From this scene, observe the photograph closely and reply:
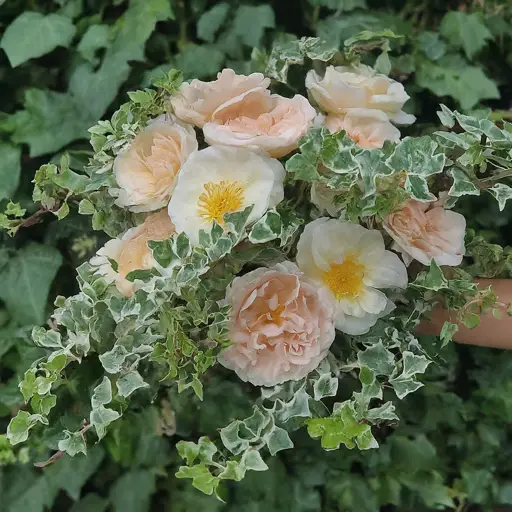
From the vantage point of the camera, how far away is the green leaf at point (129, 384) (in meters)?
0.62

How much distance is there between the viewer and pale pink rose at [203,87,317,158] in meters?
0.59

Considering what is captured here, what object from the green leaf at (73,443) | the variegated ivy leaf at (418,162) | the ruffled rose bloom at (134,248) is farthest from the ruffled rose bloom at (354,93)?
the green leaf at (73,443)

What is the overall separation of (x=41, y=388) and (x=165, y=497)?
1.32ft

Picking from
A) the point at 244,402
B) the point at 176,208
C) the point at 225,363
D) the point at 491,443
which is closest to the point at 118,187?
the point at 176,208

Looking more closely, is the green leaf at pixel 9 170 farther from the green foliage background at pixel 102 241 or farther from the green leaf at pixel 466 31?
Result: the green leaf at pixel 466 31

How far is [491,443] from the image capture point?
36.2 inches

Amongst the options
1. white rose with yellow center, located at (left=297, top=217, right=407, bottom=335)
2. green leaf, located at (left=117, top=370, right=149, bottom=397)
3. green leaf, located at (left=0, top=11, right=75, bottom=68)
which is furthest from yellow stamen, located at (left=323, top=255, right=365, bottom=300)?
green leaf, located at (left=0, top=11, right=75, bottom=68)

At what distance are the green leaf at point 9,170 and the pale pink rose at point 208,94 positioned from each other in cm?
37

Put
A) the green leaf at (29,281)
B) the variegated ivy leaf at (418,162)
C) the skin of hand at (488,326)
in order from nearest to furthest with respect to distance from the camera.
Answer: the variegated ivy leaf at (418,162) < the skin of hand at (488,326) < the green leaf at (29,281)

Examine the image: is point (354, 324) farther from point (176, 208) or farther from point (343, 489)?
point (343, 489)

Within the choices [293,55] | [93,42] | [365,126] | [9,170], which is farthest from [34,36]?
[365,126]

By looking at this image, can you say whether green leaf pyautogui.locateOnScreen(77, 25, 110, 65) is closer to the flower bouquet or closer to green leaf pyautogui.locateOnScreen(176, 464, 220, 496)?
the flower bouquet

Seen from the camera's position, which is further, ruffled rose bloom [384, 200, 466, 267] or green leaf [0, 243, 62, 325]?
green leaf [0, 243, 62, 325]

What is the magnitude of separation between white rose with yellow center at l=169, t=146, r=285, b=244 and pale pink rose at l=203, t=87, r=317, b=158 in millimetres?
13
